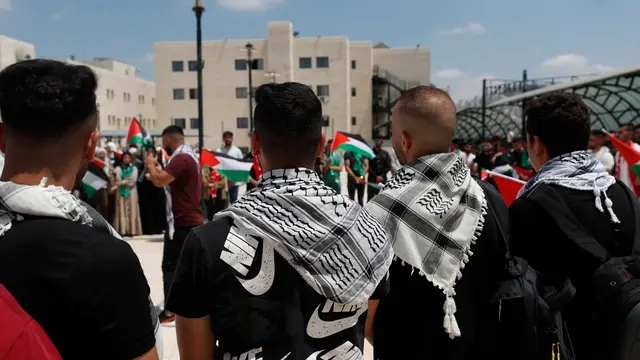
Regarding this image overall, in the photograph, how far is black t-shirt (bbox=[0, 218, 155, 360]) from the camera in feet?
3.83

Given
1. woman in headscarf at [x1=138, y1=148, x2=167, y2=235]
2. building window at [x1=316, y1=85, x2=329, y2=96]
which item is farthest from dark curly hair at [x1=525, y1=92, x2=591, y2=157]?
building window at [x1=316, y1=85, x2=329, y2=96]

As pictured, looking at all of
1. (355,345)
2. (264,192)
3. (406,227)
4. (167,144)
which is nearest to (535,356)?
(406,227)

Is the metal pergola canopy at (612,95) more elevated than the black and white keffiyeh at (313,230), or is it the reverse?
the metal pergola canopy at (612,95)

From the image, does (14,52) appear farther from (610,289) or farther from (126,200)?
(610,289)

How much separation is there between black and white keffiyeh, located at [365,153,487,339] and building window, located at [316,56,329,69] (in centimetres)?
5111

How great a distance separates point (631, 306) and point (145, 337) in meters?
1.97

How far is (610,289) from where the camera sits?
2.22 m

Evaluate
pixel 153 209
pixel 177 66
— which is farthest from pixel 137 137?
pixel 177 66

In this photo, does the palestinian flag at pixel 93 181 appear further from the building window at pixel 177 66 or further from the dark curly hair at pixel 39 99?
the building window at pixel 177 66

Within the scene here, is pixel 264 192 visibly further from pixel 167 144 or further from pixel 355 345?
pixel 167 144

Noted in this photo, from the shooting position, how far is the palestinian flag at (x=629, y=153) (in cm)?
553

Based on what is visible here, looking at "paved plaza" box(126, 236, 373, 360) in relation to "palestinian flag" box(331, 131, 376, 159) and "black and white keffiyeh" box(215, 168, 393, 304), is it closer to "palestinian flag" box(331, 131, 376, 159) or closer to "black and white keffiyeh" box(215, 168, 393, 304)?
"black and white keffiyeh" box(215, 168, 393, 304)

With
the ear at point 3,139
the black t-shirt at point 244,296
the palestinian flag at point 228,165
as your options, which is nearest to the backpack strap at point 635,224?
the black t-shirt at point 244,296

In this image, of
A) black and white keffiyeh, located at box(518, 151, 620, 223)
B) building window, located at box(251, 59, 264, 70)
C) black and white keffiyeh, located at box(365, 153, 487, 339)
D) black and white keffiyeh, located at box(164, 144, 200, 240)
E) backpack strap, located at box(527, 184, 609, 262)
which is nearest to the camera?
black and white keffiyeh, located at box(365, 153, 487, 339)
